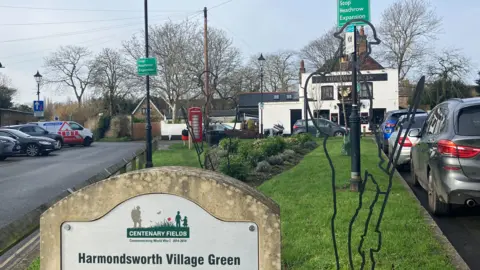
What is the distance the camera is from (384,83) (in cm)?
4675

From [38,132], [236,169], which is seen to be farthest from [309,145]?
[38,132]

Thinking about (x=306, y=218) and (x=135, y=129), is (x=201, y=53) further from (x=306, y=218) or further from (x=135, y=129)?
(x=306, y=218)

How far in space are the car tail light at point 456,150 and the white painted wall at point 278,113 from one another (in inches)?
1664

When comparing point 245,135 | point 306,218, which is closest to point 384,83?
point 245,135

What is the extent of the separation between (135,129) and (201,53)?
11.6 meters

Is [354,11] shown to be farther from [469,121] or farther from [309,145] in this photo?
[309,145]

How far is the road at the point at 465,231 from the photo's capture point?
5410 millimetres

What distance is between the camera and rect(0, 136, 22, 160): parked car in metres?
23.1

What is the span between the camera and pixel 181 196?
7.92 ft

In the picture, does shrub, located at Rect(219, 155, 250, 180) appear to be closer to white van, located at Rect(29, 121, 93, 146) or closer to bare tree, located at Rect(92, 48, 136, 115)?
white van, located at Rect(29, 121, 93, 146)

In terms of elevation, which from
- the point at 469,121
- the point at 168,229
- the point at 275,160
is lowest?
the point at 275,160

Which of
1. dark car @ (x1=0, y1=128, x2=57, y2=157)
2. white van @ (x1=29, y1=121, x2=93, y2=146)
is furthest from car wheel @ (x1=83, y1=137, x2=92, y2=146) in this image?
dark car @ (x1=0, y1=128, x2=57, y2=157)

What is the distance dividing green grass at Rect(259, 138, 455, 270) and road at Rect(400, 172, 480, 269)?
36 cm

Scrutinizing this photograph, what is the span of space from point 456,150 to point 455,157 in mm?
85
